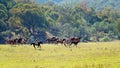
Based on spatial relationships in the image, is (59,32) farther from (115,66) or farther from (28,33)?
(115,66)

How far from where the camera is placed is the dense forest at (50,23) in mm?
79312

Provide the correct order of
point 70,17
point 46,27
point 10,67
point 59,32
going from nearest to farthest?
point 10,67
point 46,27
point 59,32
point 70,17

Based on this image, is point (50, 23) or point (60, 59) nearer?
point (60, 59)

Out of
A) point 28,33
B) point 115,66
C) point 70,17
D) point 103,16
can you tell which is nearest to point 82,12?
point 103,16

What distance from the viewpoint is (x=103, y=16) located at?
115 m

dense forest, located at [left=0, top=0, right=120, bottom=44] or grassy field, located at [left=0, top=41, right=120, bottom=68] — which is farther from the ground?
grassy field, located at [left=0, top=41, right=120, bottom=68]

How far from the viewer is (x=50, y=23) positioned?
92.4 metres

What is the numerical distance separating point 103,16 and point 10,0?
35.9 meters

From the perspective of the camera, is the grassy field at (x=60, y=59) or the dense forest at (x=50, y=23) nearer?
the grassy field at (x=60, y=59)

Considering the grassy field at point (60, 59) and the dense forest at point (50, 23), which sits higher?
the grassy field at point (60, 59)

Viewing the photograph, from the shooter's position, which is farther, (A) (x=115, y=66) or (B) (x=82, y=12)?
(B) (x=82, y=12)

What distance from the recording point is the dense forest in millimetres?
79312

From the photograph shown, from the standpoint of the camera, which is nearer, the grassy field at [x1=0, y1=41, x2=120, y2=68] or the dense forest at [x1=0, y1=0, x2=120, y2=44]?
the grassy field at [x1=0, y1=41, x2=120, y2=68]

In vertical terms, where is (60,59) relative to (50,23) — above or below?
above
